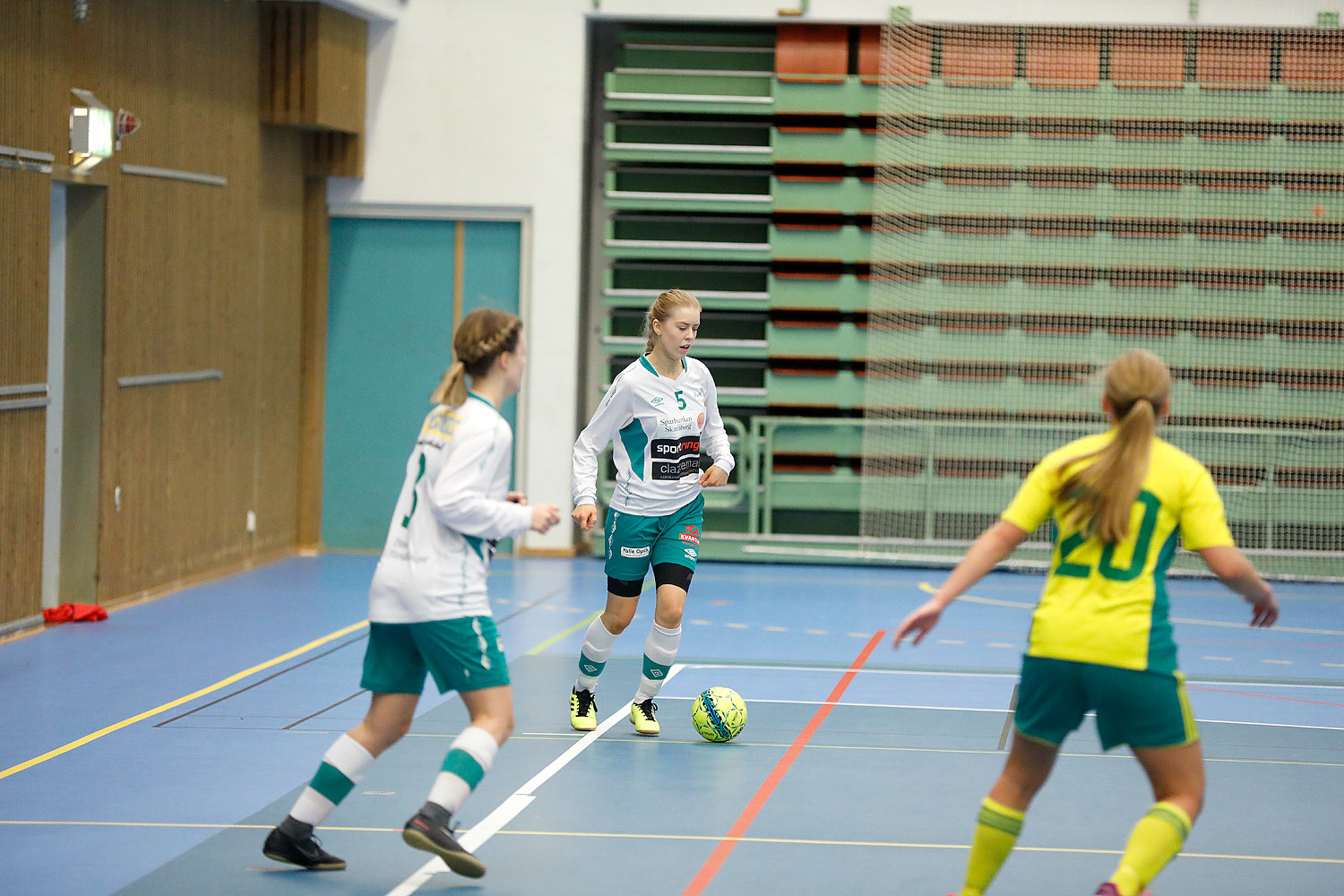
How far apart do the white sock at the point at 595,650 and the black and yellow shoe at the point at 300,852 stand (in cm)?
206

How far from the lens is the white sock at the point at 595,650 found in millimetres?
6520

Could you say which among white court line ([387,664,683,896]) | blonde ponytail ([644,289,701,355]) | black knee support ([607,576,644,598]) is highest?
blonde ponytail ([644,289,701,355])

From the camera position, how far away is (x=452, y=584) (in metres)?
4.20

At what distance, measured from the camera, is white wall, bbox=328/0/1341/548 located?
514 inches

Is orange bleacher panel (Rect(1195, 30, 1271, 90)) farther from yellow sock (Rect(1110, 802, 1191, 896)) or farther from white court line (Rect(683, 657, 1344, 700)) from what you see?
yellow sock (Rect(1110, 802, 1191, 896))

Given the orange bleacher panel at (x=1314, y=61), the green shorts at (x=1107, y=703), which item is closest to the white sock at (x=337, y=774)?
the green shorts at (x=1107, y=703)

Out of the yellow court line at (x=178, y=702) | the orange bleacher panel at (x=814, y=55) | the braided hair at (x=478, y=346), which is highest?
the orange bleacher panel at (x=814, y=55)

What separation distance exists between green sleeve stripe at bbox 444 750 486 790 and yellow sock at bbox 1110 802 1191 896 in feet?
5.95

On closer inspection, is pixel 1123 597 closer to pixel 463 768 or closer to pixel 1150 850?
pixel 1150 850

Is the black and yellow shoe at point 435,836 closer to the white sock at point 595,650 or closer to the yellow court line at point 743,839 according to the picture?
the yellow court line at point 743,839

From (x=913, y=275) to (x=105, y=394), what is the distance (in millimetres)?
7223

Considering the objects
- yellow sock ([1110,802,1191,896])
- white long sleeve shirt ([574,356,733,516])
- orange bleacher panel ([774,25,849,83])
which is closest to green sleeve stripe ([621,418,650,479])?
white long sleeve shirt ([574,356,733,516])

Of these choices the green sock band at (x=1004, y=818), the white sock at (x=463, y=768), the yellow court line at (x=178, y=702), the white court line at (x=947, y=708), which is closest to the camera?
the green sock band at (x=1004, y=818)

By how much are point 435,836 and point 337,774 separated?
0.41 metres
